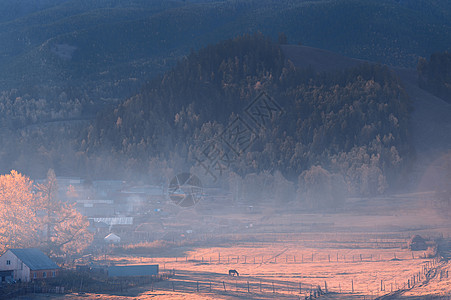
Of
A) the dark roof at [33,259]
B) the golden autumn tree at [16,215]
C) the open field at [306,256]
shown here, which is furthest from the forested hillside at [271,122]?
the dark roof at [33,259]

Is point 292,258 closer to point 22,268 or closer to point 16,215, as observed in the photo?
point 22,268

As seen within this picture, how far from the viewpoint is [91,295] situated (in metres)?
63.7

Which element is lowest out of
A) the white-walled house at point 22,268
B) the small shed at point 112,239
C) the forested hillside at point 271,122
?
the white-walled house at point 22,268

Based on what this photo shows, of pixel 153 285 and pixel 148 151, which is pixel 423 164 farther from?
pixel 153 285

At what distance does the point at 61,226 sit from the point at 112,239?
13355 mm

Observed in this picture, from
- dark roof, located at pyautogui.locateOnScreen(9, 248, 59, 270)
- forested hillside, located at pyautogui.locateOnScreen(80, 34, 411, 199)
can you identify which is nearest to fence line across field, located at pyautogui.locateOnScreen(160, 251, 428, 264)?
dark roof, located at pyautogui.locateOnScreen(9, 248, 59, 270)

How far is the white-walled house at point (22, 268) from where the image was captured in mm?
69875

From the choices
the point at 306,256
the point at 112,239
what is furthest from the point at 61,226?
the point at 306,256

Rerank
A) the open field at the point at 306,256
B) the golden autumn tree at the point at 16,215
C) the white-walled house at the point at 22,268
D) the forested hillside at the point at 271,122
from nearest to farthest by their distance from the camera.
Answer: the open field at the point at 306,256, the white-walled house at the point at 22,268, the golden autumn tree at the point at 16,215, the forested hillside at the point at 271,122

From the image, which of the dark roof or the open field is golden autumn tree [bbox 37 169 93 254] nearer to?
the open field

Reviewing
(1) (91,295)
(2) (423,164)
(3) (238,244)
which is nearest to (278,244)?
(3) (238,244)

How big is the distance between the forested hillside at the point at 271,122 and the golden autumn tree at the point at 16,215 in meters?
53.6

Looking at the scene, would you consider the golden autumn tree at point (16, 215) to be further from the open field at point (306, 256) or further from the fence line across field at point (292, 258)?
the fence line across field at point (292, 258)

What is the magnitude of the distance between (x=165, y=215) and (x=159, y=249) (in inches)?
1047
